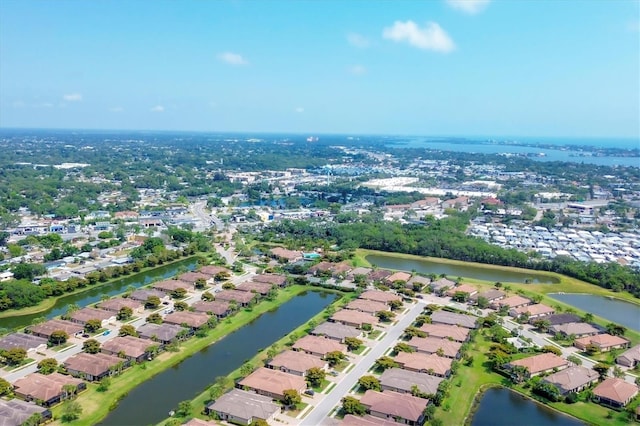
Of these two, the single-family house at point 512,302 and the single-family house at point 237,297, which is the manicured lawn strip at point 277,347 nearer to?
the single-family house at point 237,297

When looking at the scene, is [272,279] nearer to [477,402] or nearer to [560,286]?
[477,402]

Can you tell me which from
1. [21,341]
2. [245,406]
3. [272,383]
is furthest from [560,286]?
[21,341]

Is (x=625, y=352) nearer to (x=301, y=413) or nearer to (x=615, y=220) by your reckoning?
(x=301, y=413)

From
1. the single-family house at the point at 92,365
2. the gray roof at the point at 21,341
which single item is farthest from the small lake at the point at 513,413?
the gray roof at the point at 21,341

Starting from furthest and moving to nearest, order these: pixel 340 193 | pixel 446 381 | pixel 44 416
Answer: pixel 340 193, pixel 446 381, pixel 44 416

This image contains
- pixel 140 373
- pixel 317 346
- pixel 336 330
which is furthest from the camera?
pixel 336 330

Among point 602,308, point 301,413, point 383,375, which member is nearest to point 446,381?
point 383,375
